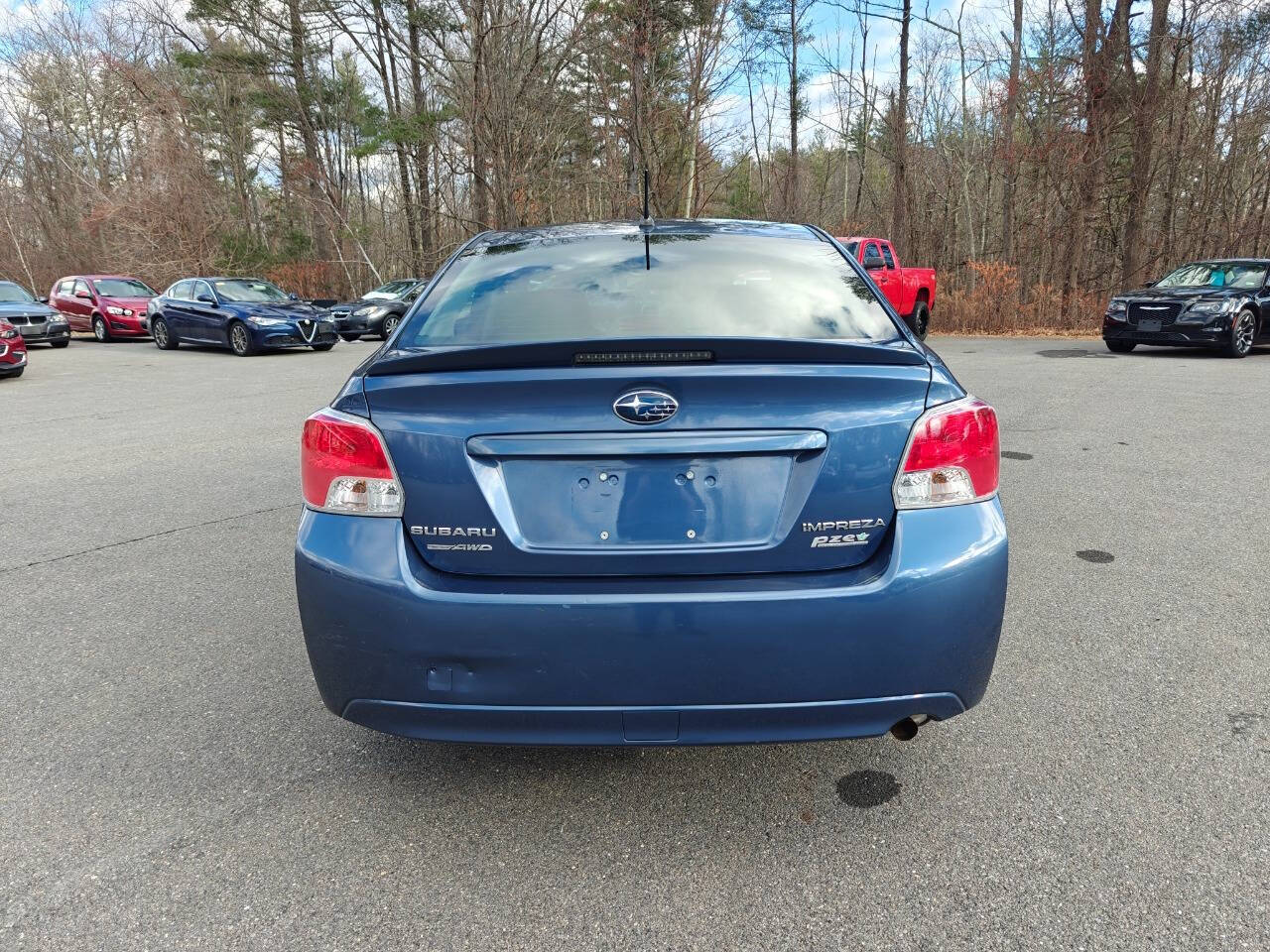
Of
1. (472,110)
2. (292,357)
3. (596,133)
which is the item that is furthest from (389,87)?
(292,357)

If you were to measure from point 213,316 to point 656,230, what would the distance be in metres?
16.9

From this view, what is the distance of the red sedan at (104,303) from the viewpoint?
2122cm

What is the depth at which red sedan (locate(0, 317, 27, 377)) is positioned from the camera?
41.7 ft

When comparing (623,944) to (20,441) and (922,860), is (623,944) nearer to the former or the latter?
(922,860)

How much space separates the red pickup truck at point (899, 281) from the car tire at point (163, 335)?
48.7ft

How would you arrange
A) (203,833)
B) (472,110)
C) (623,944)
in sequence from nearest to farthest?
(623,944)
(203,833)
(472,110)

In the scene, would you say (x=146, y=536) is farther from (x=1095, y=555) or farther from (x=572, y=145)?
(x=572, y=145)

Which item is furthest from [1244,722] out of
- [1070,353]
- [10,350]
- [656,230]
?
[10,350]

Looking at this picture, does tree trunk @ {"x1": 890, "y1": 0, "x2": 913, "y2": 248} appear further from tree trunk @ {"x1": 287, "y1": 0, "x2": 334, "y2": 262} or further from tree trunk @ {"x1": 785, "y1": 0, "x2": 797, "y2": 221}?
tree trunk @ {"x1": 287, "y1": 0, "x2": 334, "y2": 262}

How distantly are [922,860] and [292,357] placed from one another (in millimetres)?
16781

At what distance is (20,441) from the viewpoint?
26.4ft

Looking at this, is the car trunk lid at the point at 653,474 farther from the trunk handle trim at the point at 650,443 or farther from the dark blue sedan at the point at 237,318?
the dark blue sedan at the point at 237,318

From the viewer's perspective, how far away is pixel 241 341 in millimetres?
17016

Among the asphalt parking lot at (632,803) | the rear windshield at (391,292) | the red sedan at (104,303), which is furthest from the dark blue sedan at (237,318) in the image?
the asphalt parking lot at (632,803)
